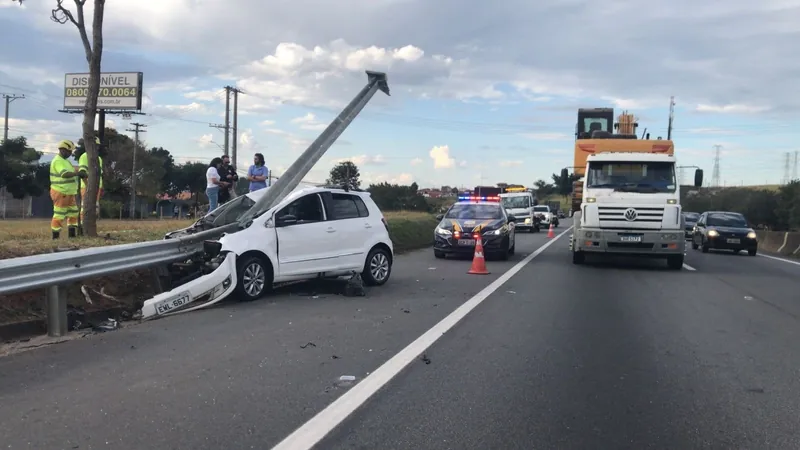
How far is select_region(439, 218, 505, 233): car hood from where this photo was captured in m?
17.4

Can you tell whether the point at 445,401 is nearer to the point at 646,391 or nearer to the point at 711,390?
the point at 646,391

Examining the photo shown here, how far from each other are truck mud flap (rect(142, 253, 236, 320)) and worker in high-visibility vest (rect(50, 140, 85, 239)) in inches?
176

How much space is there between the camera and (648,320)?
895cm

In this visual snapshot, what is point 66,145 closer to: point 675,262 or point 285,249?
point 285,249

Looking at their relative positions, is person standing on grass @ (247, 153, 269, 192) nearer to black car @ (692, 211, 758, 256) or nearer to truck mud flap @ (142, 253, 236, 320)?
truck mud flap @ (142, 253, 236, 320)

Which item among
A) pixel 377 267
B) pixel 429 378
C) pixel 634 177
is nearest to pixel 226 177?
pixel 377 267

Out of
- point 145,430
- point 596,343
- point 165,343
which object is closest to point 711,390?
point 596,343

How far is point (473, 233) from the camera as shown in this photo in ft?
56.9

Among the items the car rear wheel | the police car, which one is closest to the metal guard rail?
the car rear wheel

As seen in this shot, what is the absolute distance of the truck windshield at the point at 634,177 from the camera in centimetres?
1544

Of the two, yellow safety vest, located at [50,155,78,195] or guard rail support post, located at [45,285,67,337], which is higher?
yellow safety vest, located at [50,155,78,195]

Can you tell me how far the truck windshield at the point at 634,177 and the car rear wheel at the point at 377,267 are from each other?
6.26 meters

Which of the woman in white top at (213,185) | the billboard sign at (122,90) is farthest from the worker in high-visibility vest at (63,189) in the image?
the billboard sign at (122,90)

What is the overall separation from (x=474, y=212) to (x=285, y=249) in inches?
367
